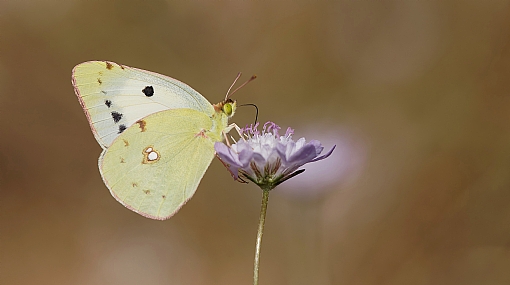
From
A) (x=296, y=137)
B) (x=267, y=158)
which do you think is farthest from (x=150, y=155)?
(x=296, y=137)

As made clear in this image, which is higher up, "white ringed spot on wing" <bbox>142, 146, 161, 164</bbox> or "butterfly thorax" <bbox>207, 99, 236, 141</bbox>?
"butterfly thorax" <bbox>207, 99, 236, 141</bbox>

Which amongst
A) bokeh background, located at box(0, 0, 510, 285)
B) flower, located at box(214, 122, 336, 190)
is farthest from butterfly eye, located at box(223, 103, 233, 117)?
bokeh background, located at box(0, 0, 510, 285)

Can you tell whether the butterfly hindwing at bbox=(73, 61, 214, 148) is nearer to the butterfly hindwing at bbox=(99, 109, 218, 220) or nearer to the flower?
the butterfly hindwing at bbox=(99, 109, 218, 220)

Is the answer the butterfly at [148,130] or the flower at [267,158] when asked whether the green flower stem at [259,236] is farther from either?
the butterfly at [148,130]

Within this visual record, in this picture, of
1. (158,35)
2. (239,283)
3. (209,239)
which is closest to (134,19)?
(158,35)

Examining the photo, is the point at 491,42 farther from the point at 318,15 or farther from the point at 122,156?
the point at 122,156

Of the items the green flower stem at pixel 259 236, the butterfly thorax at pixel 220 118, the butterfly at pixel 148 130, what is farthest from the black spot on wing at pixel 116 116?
the green flower stem at pixel 259 236

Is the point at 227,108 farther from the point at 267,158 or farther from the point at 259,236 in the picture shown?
the point at 259,236
